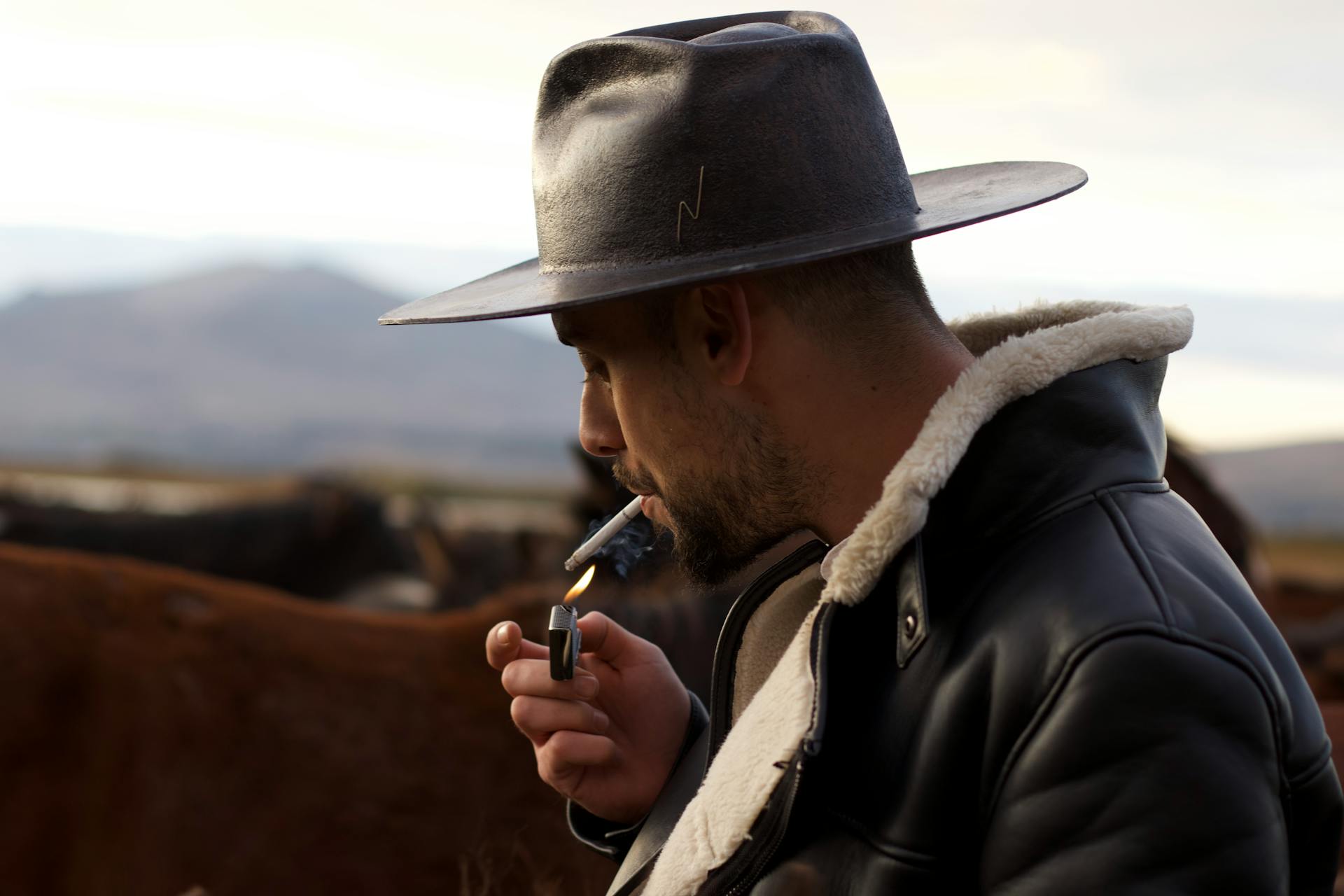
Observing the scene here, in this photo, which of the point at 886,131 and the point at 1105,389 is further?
the point at 886,131

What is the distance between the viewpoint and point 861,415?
4.42ft

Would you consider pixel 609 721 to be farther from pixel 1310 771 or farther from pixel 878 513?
pixel 1310 771

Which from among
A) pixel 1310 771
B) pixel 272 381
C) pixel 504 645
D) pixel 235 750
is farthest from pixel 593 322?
pixel 272 381

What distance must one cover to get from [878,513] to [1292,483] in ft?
183

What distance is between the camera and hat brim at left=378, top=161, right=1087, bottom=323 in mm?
1272

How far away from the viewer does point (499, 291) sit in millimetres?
1493

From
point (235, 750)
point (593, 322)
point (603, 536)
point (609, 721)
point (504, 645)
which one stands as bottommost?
point (235, 750)

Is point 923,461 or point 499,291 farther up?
point 499,291

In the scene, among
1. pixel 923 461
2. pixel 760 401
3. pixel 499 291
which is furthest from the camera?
pixel 499 291

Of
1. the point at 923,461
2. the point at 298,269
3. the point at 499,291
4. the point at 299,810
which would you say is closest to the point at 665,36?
the point at 499,291

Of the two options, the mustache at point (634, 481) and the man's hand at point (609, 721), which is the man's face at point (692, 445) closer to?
the mustache at point (634, 481)

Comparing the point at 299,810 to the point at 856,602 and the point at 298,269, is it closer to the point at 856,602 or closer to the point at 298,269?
the point at 856,602

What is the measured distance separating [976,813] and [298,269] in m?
158

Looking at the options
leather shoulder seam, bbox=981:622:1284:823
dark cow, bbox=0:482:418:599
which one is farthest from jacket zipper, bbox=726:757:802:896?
dark cow, bbox=0:482:418:599
